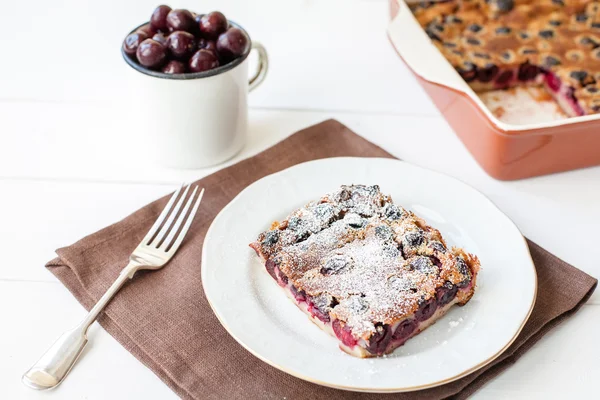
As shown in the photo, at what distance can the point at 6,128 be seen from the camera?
6.53 ft

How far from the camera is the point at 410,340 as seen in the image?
52.2 inches

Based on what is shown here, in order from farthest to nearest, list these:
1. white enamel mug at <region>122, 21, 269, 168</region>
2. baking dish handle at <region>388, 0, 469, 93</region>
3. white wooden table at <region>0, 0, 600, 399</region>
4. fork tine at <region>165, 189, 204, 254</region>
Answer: baking dish handle at <region>388, 0, 469, 93</region>
white enamel mug at <region>122, 21, 269, 168</region>
fork tine at <region>165, 189, 204, 254</region>
white wooden table at <region>0, 0, 600, 399</region>

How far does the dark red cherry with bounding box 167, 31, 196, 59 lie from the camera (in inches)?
65.1

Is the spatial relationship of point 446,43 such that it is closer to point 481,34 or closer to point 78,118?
point 481,34

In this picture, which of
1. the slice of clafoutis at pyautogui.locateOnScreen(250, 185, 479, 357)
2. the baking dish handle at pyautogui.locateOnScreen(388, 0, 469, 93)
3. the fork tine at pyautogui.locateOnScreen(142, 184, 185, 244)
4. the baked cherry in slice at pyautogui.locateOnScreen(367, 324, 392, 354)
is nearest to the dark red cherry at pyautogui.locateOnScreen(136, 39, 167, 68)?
the fork tine at pyautogui.locateOnScreen(142, 184, 185, 244)

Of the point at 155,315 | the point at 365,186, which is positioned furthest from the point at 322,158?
the point at 155,315

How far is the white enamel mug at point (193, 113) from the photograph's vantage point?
1.67 metres

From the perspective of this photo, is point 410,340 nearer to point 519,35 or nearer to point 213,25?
point 213,25

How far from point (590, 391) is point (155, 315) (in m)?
0.85

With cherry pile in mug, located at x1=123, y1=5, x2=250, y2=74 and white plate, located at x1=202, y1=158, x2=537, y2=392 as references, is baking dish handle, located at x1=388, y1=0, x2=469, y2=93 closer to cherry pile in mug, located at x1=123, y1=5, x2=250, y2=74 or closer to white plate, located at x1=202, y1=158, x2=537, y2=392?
white plate, located at x1=202, y1=158, x2=537, y2=392

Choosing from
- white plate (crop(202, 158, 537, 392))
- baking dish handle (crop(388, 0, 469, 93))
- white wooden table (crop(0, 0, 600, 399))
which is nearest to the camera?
white plate (crop(202, 158, 537, 392))

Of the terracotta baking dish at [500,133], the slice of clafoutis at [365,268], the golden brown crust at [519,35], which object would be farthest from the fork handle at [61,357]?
the golden brown crust at [519,35]

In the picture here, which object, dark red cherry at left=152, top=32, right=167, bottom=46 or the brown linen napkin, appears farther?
dark red cherry at left=152, top=32, right=167, bottom=46

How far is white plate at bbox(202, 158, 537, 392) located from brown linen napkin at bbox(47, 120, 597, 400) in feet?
0.23
